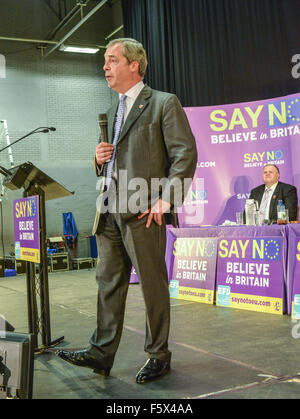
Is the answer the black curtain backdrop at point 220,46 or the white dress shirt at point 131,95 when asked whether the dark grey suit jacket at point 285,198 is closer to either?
the black curtain backdrop at point 220,46

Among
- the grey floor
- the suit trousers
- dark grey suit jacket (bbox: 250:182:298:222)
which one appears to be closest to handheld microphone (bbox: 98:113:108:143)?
the suit trousers

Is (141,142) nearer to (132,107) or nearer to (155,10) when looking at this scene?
(132,107)

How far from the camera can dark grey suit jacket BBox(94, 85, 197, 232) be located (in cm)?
224

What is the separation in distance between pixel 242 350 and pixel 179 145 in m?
1.41

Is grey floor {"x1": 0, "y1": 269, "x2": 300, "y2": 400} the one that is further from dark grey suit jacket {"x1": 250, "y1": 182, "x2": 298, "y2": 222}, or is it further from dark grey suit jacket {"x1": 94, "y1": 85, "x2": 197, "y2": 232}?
dark grey suit jacket {"x1": 250, "y1": 182, "x2": 298, "y2": 222}

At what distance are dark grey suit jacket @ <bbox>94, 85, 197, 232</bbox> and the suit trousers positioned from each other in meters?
0.12

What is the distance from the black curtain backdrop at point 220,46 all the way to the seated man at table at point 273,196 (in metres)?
1.78

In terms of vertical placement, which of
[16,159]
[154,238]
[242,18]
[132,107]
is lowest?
[154,238]

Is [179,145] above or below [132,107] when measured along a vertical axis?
below

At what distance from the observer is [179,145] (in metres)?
2.24

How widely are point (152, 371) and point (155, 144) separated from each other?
3.61ft
